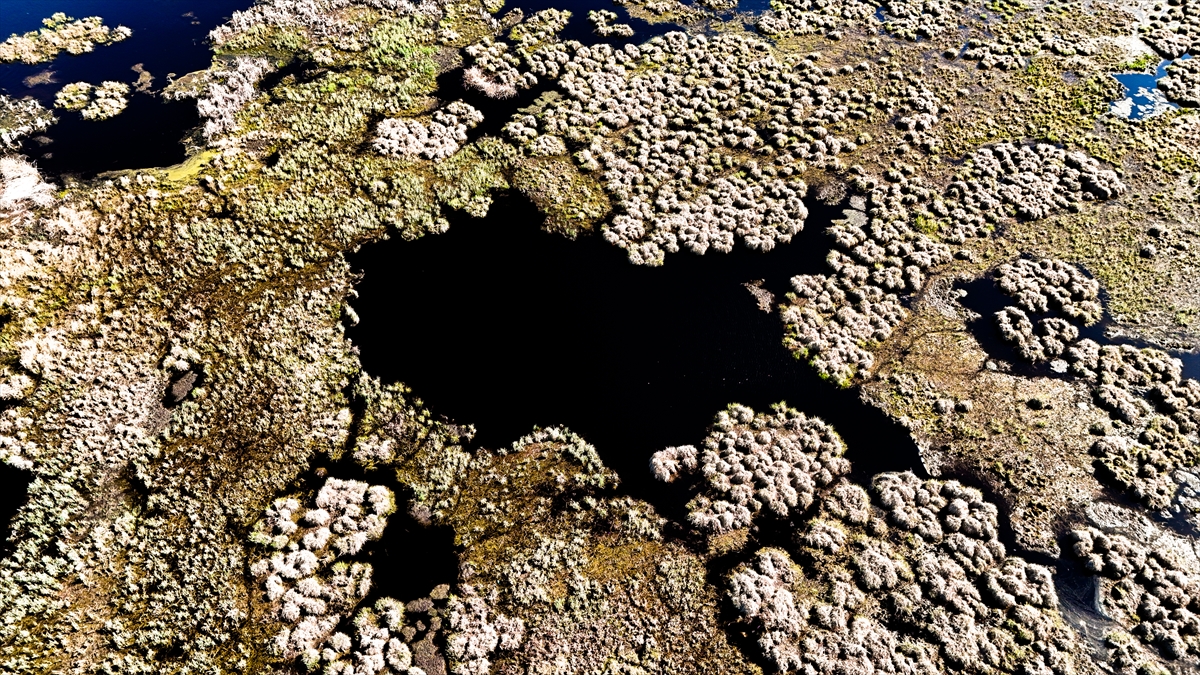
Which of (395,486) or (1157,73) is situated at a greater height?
(1157,73)

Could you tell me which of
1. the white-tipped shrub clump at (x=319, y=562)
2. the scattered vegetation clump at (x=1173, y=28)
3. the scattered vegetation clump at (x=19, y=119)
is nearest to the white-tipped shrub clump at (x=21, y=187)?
the scattered vegetation clump at (x=19, y=119)

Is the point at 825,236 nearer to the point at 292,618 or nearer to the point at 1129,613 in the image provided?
the point at 1129,613

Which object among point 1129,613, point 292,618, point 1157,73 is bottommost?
point 292,618

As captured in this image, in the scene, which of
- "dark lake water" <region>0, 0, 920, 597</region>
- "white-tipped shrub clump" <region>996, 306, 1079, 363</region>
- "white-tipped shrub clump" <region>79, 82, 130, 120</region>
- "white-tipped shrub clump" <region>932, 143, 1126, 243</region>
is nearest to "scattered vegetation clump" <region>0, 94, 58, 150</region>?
"dark lake water" <region>0, 0, 920, 597</region>

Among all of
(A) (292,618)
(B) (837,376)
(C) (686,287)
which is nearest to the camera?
(A) (292,618)

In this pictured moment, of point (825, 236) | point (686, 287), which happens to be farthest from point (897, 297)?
point (686, 287)

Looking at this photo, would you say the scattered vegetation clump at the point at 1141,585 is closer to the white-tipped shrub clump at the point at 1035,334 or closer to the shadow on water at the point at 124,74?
the white-tipped shrub clump at the point at 1035,334
